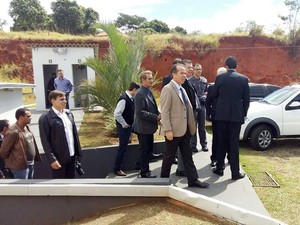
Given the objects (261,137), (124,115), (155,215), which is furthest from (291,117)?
(155,215)

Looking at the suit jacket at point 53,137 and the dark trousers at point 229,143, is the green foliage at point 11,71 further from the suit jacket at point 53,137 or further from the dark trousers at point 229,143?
the dark trousers at point 229,143

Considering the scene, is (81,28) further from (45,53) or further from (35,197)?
(35,197)

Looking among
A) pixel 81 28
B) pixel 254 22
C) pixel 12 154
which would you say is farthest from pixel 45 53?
pixel 81 28

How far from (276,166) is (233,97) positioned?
2.53 metres

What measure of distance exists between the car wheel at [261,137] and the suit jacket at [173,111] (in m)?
4.05

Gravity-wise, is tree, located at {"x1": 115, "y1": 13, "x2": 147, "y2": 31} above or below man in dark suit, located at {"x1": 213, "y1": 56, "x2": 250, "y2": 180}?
above

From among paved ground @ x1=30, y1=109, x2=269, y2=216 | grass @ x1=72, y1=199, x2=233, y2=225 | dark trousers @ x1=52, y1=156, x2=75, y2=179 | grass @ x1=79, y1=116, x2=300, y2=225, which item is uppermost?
dark trousers @ x1=52, y1=156, x2=75, y2=179

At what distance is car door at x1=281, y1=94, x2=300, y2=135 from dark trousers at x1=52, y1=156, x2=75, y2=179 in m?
5.52

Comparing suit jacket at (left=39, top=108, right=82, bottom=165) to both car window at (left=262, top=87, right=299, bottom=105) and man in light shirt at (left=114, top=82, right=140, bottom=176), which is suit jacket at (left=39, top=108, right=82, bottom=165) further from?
car window at (left=262, top=87, right=299, bottom=105)

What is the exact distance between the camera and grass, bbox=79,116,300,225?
4203 millimetres

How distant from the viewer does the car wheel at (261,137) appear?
7582mm

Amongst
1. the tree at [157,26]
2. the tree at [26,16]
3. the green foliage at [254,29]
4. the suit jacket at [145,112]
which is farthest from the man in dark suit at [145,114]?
the tree at [157,26]

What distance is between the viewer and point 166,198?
401cm

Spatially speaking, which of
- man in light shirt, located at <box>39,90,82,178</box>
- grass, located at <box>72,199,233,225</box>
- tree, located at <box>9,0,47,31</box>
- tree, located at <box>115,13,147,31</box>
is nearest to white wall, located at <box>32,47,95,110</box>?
man in light shirt, located at <box>39,90,82,178</box>
